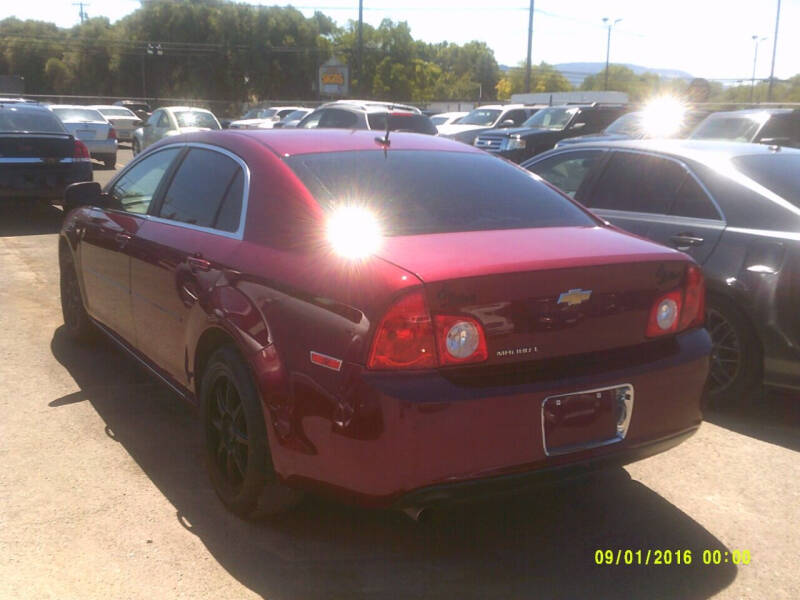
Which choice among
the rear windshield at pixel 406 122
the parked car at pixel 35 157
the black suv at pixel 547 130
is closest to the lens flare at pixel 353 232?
the parked car at pixel 35 157

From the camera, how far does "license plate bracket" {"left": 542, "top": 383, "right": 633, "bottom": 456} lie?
9.99 feet

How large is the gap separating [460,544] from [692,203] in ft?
9.38

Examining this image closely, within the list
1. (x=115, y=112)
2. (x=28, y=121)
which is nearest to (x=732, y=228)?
(x=28, y=121)

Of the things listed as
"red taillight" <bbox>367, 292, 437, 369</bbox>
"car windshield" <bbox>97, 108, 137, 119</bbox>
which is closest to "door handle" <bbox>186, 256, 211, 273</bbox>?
"red taillight" <bbox>367, 292, 437, 369</bbox>

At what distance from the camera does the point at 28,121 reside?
12.1 meters

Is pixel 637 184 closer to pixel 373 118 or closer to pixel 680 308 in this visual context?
pixel 680 308

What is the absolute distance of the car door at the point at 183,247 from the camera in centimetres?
383

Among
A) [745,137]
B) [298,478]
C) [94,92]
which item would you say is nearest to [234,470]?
[298,478]

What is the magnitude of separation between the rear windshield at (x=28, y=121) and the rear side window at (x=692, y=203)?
9348 millimetres

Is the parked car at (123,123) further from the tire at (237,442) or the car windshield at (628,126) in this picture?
the tire at (237,442)

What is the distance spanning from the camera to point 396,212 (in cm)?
359

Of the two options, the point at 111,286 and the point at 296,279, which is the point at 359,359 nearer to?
the point at 296,279

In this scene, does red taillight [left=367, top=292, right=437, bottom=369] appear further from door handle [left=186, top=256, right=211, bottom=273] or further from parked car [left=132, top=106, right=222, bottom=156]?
parked car [left=132, top=106, right=222, bottom=156]

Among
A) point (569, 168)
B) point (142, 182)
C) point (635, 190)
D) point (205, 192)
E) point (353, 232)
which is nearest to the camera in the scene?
point (353, 232)
